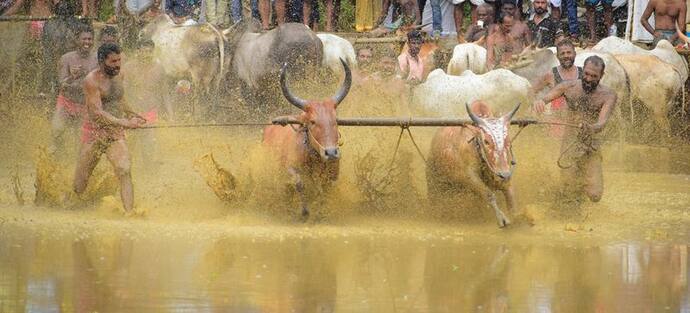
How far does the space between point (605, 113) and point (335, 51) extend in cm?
620

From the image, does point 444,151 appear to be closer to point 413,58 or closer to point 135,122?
point 135,122

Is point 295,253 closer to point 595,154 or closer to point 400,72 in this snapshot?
point 595,154

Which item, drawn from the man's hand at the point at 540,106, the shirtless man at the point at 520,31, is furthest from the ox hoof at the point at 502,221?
the shirtless man at the point at 520,31

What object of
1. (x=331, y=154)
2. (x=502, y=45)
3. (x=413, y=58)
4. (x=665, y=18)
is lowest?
(x=413, y=58)

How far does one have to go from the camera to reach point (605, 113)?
493 inches

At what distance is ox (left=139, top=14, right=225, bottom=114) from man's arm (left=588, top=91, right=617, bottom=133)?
24.2ft

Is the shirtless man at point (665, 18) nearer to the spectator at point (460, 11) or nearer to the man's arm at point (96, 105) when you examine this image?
the spectator at point (460, 11)

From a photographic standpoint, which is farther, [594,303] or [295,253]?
[295,253]

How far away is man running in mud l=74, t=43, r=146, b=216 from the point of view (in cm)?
1211

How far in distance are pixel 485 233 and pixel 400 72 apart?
5660 mm

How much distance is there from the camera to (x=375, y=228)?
1184 centimetres

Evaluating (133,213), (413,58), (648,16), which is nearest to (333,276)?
(133,213)

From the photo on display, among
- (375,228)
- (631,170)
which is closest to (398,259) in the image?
(375,228)

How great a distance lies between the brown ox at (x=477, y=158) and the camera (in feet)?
37.5
